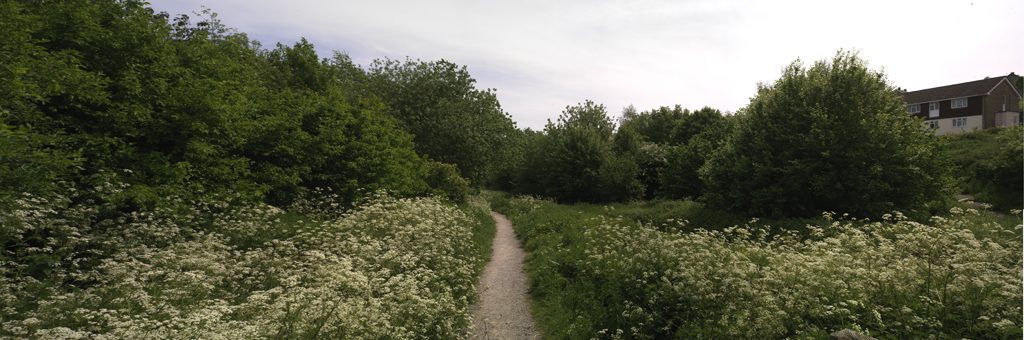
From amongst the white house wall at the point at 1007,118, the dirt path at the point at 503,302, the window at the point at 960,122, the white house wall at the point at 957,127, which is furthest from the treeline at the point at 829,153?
the window at the point at 960,122

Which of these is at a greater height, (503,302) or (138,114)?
(138,114)

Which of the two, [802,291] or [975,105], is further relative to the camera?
[975,105]

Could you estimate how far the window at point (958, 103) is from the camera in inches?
2313

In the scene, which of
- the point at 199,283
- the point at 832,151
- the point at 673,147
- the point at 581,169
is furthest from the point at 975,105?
the point at 199,283

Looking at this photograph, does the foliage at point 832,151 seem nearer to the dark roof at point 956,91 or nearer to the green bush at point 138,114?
the green bush at point 138,114

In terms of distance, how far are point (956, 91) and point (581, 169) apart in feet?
183

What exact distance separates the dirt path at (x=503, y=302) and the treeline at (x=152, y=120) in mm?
7946

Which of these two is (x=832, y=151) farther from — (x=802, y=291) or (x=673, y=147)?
(x=673, y=147)

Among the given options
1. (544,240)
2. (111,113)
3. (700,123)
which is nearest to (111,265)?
(111,113)

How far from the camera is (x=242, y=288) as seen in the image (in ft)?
29.5

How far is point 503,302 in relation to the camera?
12.4 meters

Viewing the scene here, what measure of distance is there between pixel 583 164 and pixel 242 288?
3591 centimetres

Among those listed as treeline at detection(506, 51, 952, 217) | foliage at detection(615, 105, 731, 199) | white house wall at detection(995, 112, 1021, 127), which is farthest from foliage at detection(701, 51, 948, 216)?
white house wall at detection(995, 112, 1021, 127)

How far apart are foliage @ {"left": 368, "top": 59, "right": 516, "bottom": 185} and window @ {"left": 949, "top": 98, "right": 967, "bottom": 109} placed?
59095mm
